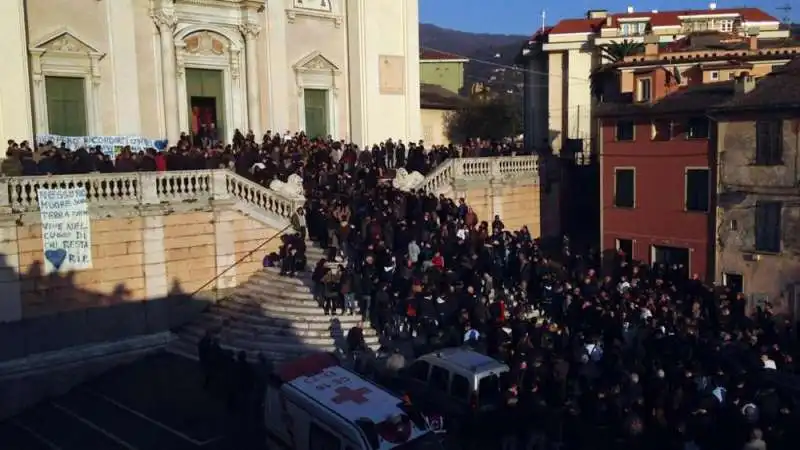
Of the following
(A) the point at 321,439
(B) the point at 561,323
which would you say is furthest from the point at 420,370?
(B) the point at 561,323

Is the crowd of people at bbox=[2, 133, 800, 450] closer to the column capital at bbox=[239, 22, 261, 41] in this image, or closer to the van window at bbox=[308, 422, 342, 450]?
the van window at bbox=[308, 422, 342, 450]

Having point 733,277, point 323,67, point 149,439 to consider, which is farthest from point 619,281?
point 323,67

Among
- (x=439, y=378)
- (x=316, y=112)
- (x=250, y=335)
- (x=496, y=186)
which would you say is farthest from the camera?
(x=316, y=112)

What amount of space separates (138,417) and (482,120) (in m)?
39.5

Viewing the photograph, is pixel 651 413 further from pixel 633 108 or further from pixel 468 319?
pixel 633 108

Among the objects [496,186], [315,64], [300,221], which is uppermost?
[315,64]

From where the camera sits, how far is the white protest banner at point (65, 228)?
64.2 feet

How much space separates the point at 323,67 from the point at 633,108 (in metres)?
11.7

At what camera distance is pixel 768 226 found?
2523cm

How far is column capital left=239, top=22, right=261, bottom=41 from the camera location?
28703 millimetres

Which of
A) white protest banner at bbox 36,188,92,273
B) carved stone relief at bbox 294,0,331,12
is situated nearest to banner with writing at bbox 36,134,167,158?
white protest banner at bbox 36,188,92,273

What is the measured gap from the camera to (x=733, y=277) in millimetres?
26297

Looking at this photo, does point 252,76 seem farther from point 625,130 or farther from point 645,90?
point 645,90

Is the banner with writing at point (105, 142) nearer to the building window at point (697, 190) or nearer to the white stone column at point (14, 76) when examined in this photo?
the white stone column at point (14, 76)
